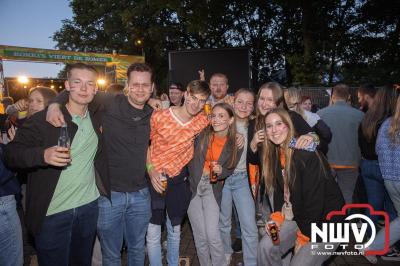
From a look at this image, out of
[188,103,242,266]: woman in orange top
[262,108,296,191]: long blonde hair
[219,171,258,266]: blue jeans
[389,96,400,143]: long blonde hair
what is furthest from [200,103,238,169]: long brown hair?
[389,96,400,143]: long blonde hair

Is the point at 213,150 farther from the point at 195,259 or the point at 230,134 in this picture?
the point at 195,259

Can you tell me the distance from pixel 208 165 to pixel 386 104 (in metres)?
2.72

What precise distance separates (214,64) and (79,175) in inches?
205

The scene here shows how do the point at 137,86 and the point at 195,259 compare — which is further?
the point at 195,259

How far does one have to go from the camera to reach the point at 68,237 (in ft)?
8.52

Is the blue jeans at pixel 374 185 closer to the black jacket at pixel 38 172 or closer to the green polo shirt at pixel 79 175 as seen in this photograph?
the green polo shirt at pixel 79 175

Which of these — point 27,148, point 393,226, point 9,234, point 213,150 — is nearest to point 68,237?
point 9,234

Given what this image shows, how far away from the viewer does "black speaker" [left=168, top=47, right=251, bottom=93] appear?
23.1ft

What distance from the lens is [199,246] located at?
3391 millimetres

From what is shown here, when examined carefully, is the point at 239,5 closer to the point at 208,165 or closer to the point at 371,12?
the point at 371,12

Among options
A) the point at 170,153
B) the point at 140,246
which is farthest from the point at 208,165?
the point at 140,246

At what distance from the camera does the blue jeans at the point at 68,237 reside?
8.10 feet

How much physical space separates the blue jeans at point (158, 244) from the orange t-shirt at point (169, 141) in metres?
0.64

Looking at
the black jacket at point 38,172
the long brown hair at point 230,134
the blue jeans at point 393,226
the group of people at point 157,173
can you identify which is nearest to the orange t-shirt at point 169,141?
the group of people at point 157,173
